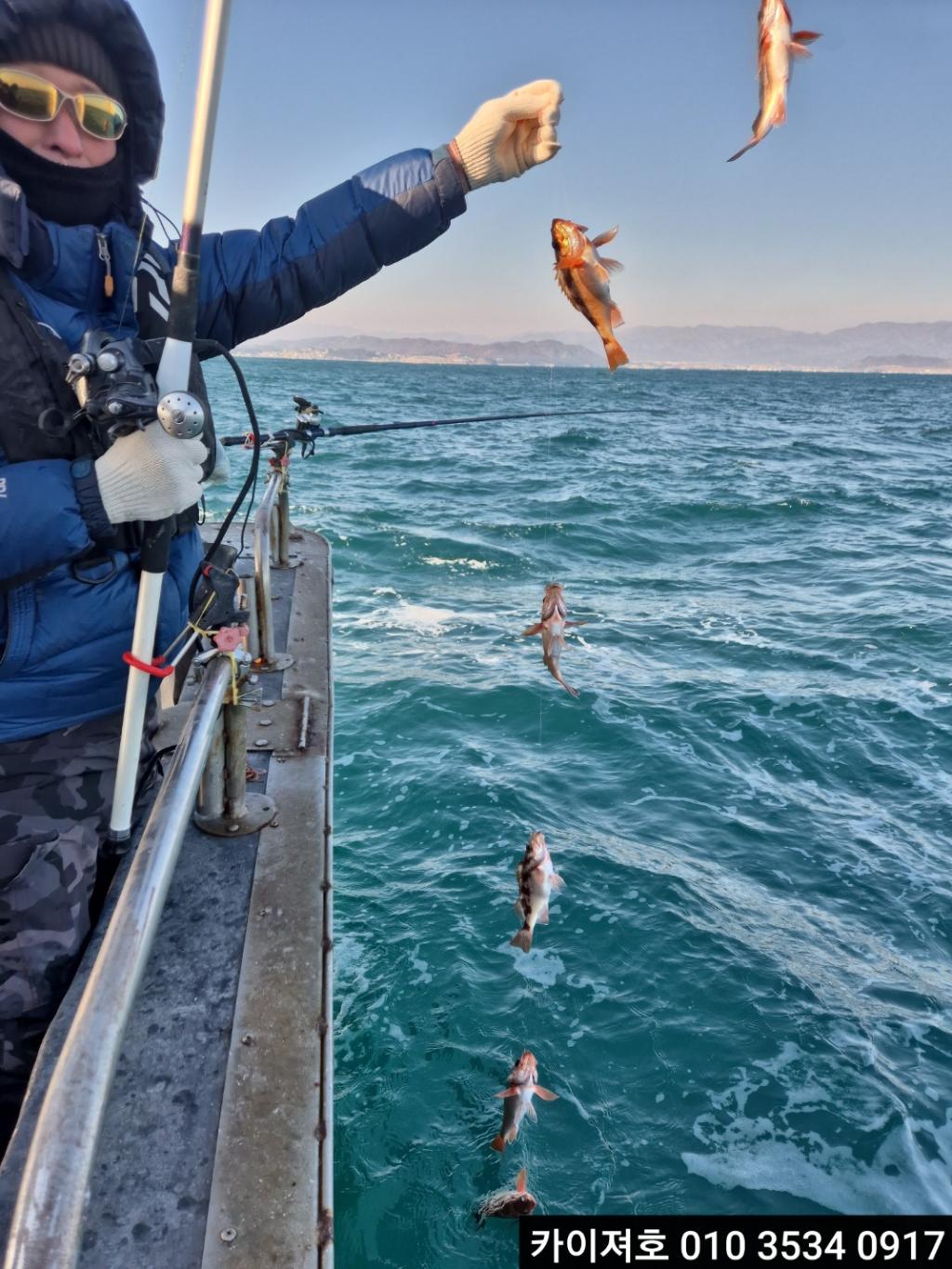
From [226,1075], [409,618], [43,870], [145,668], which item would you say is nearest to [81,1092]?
[226,1075]

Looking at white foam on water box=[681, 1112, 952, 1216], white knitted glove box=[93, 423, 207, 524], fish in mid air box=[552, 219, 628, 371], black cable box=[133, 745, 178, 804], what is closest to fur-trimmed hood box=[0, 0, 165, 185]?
white knitted glove box=[93, 423, 207, 524]

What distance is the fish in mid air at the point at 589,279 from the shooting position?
2.96 m

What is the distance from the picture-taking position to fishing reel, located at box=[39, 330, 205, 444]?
2.37 metres

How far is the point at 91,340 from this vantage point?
2438mm

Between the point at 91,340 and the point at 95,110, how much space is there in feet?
2.68

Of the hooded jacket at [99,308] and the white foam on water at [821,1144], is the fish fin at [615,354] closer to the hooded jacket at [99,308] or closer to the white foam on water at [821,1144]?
the hooded jacket at [99,308]

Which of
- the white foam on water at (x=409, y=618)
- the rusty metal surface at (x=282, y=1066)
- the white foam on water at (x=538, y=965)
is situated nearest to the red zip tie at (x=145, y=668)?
the rusty metal surface at (x=282, y=1066)

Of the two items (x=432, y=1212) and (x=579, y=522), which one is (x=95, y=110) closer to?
(x=432, y=1212)

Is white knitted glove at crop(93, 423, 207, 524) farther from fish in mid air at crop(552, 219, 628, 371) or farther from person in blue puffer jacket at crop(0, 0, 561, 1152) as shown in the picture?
fish in mid air at crop(552, 219, 628, 371)

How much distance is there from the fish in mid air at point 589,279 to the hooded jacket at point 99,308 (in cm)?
53

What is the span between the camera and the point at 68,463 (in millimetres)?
2576

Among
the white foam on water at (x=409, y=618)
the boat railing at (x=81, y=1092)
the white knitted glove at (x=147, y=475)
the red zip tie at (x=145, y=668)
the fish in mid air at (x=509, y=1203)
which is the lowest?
the fish in mid air at (x=509, y=1203)

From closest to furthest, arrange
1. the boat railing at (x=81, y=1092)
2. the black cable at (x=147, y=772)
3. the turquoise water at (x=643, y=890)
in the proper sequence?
the boat railing at (x=81, y=1092)
the black cable at (x=147, y=772)
the turquoise water at (x=643, y=890)

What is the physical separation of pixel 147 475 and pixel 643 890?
4.92 meters
